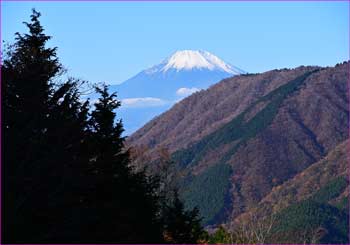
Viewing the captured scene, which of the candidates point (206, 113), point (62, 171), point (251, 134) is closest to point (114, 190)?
point (62, 171)

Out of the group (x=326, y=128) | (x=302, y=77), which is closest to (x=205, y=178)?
(x=326, y=128)

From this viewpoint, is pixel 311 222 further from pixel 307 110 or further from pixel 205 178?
pixel 307 110

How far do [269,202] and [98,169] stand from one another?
99.5 m

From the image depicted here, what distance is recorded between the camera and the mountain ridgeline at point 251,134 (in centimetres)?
12469

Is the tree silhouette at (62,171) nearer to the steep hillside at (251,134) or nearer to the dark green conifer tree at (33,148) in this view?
the dark green conifer tree at (33,148)

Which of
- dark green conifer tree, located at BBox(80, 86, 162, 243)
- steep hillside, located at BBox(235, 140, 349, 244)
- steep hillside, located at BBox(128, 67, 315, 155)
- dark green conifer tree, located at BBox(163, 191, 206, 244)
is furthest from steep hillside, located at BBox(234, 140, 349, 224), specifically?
dark green conifer tree, located at BBox(80, 86, 162, 243)

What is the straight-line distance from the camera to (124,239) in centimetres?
1410

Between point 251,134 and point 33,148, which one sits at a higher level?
point 251,134

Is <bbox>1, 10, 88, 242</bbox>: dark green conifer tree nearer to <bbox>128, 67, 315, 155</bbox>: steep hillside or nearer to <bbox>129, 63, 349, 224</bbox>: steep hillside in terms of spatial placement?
<bbox>129, 63, 349, 224</bbox>: steep hillside

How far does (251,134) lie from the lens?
5704 inches

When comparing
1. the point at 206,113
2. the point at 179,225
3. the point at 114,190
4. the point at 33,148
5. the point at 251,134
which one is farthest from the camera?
the point at 206,113

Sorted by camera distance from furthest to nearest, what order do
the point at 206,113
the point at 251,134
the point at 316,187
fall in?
the point at 206,113
the point at 251,134
the point at 316,187

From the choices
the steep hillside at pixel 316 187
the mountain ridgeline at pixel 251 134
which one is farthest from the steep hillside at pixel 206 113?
the steep hillside at pixel 316 187

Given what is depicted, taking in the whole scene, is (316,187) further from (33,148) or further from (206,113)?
(33,148)
